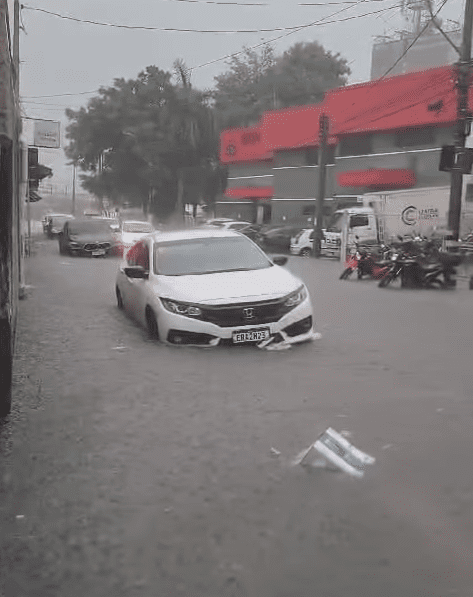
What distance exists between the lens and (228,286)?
10.1 metres

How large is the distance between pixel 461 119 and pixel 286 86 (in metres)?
52.2

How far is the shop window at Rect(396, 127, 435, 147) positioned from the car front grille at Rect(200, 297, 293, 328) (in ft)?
104

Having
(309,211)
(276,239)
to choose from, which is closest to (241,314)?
(276,239)

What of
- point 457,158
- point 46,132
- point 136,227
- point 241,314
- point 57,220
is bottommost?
point 57,220

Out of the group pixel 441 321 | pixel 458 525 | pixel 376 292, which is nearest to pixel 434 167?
pixel 376 292

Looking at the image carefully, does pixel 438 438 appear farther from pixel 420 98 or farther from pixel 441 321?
pixel 420 98

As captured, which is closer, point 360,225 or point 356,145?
point 360,225

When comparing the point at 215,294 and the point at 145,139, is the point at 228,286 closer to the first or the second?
the point at 215,294

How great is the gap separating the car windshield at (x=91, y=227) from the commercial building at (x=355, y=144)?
41.3ft

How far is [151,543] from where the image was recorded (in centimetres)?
393

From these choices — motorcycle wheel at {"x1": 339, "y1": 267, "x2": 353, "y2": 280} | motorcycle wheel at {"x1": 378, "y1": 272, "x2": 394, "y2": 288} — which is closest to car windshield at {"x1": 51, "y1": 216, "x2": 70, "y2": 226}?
motorcycle wheel at {"x1": 339, "y1": 267, "x2": 353, "y2": 280}

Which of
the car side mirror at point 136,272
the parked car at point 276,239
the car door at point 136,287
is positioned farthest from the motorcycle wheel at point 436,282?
the parked car at point 276,239

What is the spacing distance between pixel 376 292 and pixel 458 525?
14.6 m

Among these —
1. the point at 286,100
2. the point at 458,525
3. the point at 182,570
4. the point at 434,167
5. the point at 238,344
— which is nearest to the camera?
the point at 182,570
